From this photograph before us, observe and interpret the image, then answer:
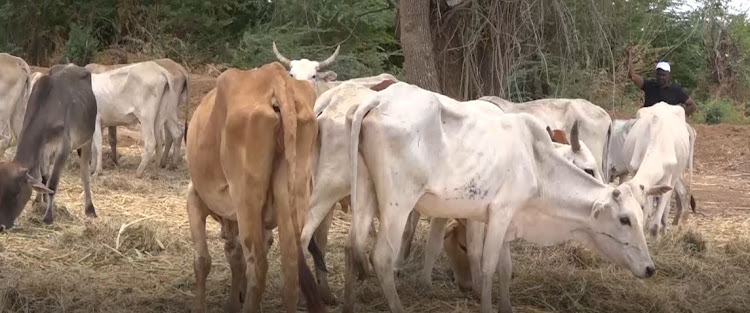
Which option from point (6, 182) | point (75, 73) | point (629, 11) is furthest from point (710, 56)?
point (6, 182)

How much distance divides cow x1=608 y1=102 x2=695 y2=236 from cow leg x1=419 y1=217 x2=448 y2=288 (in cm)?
289

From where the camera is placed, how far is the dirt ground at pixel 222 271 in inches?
277

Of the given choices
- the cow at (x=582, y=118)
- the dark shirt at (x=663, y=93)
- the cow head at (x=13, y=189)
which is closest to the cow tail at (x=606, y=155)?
the cow at (x=582, y=118)

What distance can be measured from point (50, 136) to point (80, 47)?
1753 centimetres

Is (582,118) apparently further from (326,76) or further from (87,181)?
(87,181)

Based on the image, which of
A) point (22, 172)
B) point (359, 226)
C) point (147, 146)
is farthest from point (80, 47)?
point (359, 226)

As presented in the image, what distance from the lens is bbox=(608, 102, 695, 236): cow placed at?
10.3 m

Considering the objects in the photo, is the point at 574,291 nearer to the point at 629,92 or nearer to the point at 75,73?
the point at 75,73

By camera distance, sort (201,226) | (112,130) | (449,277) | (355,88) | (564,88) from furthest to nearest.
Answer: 1. (112,130)
2. (564,88)
3. (449,277)
4. (355,88)
5. (201,226)

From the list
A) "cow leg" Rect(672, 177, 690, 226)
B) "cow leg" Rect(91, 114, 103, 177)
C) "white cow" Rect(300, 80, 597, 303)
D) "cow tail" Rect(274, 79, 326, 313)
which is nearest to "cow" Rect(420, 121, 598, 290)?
"white cow" Rect(300, 80, 597, 303)

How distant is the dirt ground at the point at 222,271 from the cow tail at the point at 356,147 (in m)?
0.53

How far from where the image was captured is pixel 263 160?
216 inches

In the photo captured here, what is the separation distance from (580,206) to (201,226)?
258 centimetres

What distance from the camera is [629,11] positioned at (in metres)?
13.6
